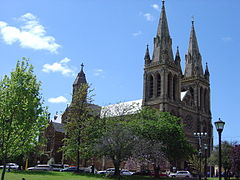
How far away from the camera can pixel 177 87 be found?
76438 millimetres

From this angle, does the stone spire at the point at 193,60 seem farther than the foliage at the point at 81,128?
Yes

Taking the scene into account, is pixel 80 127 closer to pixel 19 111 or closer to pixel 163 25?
pixel 19 111

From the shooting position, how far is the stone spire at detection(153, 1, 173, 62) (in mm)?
75500

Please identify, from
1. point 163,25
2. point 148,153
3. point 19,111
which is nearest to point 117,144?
point 148,153

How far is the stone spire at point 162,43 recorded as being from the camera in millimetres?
75500

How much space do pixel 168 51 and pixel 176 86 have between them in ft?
27.8

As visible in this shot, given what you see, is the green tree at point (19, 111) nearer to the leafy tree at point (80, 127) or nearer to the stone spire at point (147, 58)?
the leafy tree at point (80, 127)

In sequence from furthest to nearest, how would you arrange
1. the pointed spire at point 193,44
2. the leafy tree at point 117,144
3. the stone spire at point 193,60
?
the pointed spire at point 193,44 < the stone spire at point 193,60 < the leafy tree at point 117,144

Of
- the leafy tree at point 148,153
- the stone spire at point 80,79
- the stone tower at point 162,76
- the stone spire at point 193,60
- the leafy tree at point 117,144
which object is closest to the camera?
the leafy tree at point 117,144

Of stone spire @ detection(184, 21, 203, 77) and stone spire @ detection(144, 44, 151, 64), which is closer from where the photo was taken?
stone spire @ detection(144, 44, 151, 64)

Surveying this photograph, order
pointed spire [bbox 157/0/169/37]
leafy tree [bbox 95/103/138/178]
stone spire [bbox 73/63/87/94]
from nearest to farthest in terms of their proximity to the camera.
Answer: leafy tree [bbox 95/103/138/178]
pointed spire [bbox 157/0/169/37]
stone spire [bbox 73/63/87/94]

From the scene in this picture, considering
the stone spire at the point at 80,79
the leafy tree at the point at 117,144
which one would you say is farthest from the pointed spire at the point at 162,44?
the leafy tree at the point at 117,144

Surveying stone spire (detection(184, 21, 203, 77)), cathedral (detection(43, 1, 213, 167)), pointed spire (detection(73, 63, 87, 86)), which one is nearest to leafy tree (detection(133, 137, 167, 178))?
cathedral (detection(43, 1, 213, 167))

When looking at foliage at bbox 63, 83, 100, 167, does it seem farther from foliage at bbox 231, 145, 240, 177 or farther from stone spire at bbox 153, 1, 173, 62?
stone spire at bbox 153, 1, 173, 62
